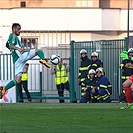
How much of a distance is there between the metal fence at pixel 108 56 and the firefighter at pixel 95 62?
1.24 m

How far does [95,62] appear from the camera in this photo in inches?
863

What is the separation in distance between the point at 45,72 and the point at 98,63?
3.50 metres

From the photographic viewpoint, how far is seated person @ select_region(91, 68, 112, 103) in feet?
68.9

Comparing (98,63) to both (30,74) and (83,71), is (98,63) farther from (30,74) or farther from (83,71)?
(30,74)

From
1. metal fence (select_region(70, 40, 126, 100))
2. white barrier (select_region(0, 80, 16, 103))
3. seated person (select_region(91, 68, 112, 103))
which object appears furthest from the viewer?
metal fence (select_region(70, 40, 126, 100))

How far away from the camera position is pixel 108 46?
23219 millimetres

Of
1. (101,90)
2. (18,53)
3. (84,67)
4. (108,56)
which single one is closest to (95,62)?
(84,67)

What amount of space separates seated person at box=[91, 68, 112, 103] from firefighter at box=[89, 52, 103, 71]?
521 millimetres
